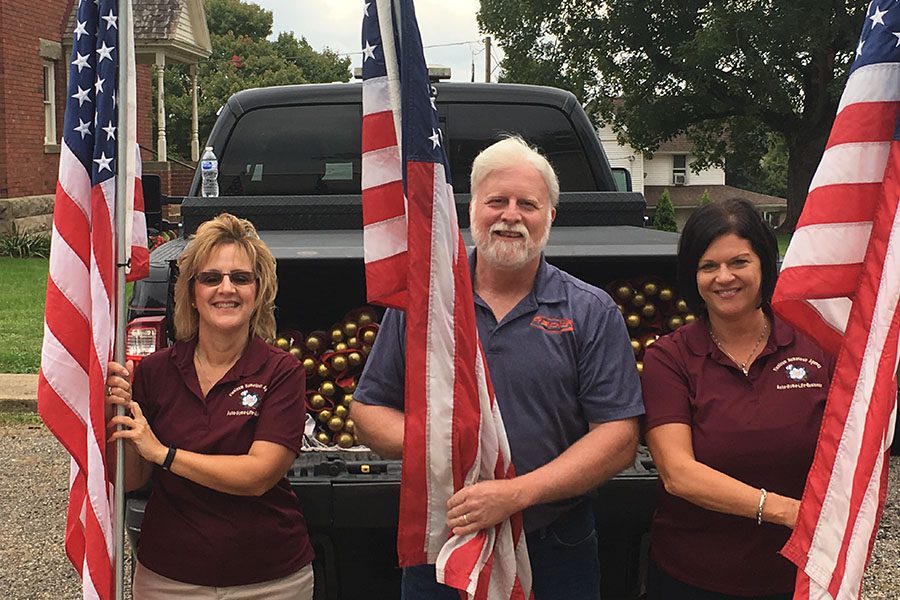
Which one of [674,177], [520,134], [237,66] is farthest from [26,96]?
[674,177]

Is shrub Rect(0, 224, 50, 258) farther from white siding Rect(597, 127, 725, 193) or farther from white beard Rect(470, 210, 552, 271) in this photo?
white siding Rect(597, 127, 725, 193)

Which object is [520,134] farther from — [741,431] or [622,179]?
[741,431]

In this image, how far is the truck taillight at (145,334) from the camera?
3.81m

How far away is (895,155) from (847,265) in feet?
0.91

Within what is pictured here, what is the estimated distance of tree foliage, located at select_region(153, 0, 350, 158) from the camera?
133 ft

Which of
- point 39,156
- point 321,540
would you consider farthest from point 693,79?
point 321,540

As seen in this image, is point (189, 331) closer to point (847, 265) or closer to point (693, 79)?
point (847, 265)

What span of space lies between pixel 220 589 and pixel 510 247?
1.20 meters

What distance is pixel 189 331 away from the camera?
3135mm

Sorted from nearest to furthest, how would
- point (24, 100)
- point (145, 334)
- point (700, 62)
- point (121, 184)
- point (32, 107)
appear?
point (121, 184) → point (145, 334) → point (24, 100) → point (32, 107) → point (700, 62)

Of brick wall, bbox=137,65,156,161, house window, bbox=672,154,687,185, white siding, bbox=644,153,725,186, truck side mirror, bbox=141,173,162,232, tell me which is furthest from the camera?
house window, bbox=672,154,687,185

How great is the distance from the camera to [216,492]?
3.00 metres

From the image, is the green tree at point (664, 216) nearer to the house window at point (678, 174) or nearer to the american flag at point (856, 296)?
the american flag at point (856, 296)

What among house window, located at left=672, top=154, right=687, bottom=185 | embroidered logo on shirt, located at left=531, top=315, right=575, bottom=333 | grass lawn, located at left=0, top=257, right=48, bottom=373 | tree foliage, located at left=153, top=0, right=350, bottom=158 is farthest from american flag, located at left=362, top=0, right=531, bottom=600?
house window, located at left=672, top=154, right=687, bottom=185
